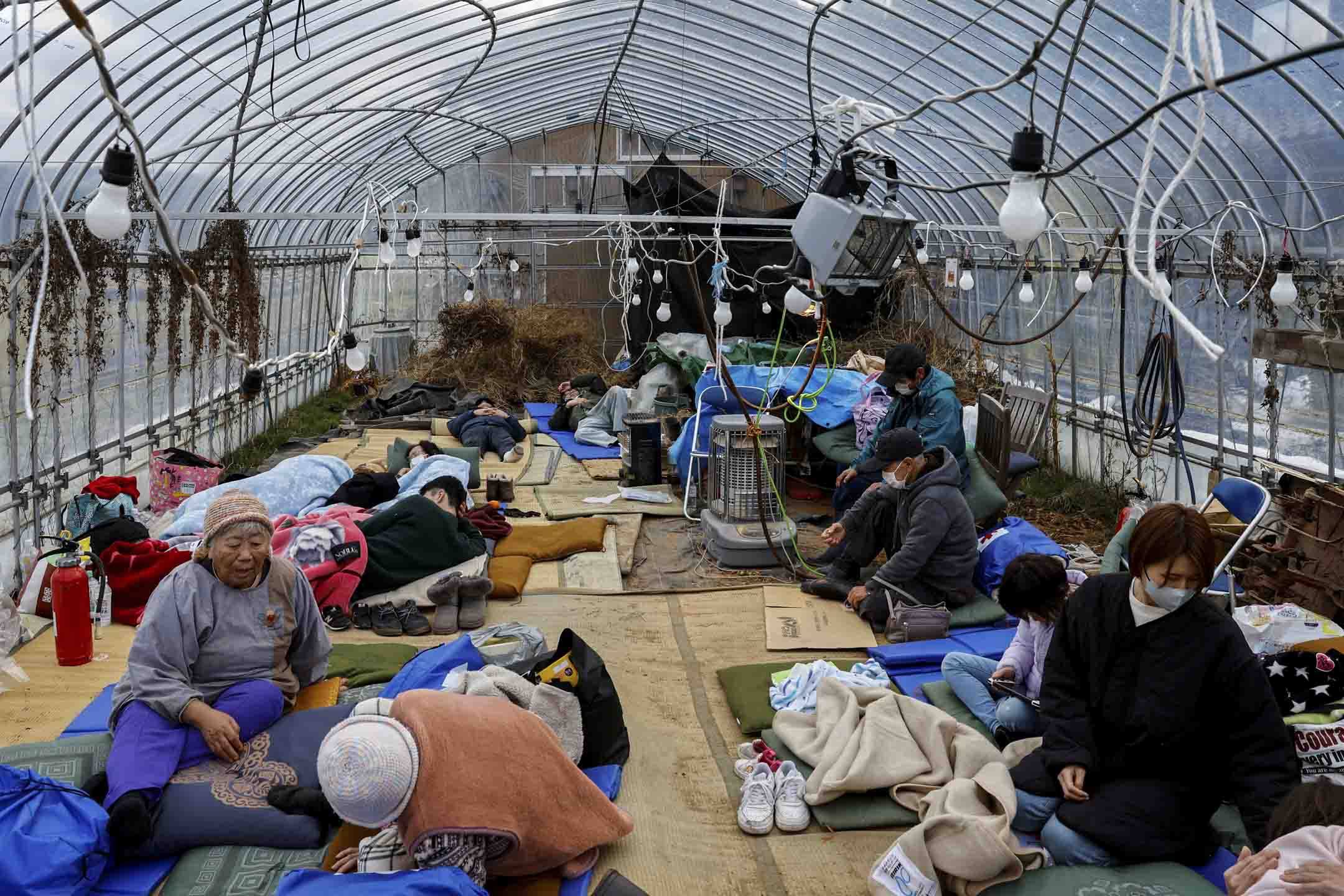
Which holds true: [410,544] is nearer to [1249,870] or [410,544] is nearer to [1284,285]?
[1249,870]

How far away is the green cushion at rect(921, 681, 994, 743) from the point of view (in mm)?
4750

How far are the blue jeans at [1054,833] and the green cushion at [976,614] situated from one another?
2.25m

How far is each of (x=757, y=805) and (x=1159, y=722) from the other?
144 cm

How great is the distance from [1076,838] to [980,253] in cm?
1072

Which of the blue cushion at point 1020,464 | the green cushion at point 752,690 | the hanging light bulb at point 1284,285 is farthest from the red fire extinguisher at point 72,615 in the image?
the hanging light bulb at point 1284,285

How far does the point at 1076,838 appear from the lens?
3703 mm

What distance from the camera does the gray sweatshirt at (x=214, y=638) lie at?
398cm

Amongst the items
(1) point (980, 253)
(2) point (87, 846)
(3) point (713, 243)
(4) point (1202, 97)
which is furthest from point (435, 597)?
(3) point (713, 243)

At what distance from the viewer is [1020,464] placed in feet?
27.6

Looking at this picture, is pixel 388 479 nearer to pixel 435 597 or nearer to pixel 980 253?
pixel 435 597

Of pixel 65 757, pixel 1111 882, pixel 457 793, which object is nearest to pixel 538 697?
pixel 457 793

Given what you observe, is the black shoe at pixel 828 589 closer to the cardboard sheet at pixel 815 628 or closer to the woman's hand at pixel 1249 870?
the cardboard sheet at pixel 815 628

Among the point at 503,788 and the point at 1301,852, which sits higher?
the point at 1301,852

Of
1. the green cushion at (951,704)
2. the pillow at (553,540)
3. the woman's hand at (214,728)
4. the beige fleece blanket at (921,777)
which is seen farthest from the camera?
the pillow at (553,540)
